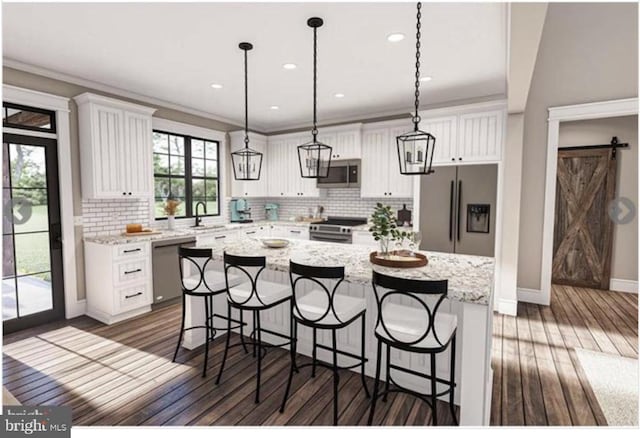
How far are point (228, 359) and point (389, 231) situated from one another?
5.80ft

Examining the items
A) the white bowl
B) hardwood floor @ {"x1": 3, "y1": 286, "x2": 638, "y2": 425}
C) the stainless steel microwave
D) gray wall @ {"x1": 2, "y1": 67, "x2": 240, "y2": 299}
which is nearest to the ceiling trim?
gray wall @ {"x1": 2, "y1": 67, "x2": 240, "y2": 299}

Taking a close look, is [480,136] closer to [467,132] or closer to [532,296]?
[467,132]

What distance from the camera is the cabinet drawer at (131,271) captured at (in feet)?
12.6

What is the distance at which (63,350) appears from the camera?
3.18 metres

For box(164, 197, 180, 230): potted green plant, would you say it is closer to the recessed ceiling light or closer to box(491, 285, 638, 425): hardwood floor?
the recessed ceiling light

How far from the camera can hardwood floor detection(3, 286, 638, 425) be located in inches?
89.4

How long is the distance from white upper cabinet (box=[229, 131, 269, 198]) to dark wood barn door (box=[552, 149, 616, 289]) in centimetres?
474

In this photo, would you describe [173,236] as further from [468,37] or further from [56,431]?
[468,37]

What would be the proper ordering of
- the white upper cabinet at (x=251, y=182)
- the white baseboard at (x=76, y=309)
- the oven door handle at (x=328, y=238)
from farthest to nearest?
1. the white upper cabinet at (x=251, y=182)
2. the oven door handle at (x=328, y=238)
3. the white baseboard at (x=76, y=309)

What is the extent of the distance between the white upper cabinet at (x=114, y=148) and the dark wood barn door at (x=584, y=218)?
231 inches

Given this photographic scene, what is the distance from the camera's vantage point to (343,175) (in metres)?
5.49

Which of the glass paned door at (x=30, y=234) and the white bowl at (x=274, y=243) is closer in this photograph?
the white bowl at (x=274, y=243)
